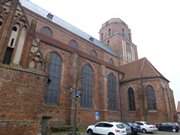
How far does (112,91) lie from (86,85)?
6.43 metres

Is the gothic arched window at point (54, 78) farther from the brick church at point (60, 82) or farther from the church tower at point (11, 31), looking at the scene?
the church tower at point (11, 31)

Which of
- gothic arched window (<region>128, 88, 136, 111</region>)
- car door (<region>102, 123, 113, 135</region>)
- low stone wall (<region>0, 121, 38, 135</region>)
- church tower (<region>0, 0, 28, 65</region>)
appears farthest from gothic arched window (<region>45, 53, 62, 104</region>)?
gothic arched window (<region>128, 88, 136, 111</region>)

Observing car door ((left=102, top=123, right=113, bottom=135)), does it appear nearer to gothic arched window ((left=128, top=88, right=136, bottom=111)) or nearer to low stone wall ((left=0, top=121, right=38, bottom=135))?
low stone wall ((left=0, top=121, right=38, bottom=135))

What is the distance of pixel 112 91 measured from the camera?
90.0 ft

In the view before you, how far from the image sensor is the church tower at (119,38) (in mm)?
44853

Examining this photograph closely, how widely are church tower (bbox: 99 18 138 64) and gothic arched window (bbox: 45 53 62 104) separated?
2555 cm

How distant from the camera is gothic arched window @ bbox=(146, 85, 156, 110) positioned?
84.6ft

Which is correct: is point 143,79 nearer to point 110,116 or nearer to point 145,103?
point 145,103

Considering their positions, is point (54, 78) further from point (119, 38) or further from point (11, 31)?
point (119, 38)

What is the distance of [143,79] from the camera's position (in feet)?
90.2

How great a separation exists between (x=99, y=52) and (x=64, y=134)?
23597 mm

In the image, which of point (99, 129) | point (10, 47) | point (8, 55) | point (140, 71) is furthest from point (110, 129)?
point (140, 71)

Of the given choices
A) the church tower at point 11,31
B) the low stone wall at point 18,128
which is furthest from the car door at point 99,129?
the church tower at point 11,31

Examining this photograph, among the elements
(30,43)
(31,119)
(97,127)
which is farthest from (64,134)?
(30,43)
